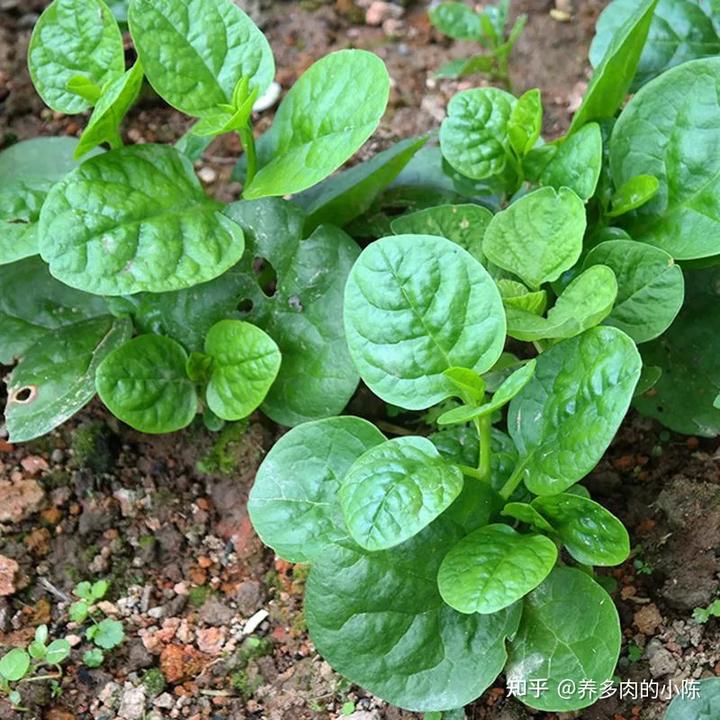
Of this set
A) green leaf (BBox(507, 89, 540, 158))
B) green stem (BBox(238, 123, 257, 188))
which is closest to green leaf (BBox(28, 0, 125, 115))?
green stem (BBox(238, 123, 257, 188))

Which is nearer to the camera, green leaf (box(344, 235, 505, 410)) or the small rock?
green leaf (box(344, 235, 505, 410))

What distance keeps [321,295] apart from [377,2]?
1.10 metres

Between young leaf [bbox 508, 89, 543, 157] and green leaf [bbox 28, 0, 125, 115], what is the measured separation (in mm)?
677

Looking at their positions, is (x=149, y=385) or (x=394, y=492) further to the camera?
(x=149, y=385)

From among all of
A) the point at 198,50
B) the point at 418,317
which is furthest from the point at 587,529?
the point at 198,50

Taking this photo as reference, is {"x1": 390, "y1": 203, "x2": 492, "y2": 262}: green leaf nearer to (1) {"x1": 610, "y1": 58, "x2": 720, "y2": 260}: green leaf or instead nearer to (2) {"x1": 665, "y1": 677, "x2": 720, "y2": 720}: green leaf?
(1) {"x1": 610, "y1": 58, "x2": 720, "y2": 260}: green leaf

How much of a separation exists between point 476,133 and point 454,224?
162 millimetres

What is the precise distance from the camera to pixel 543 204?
1.67 m

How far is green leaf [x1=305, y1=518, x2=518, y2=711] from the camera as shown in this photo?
1.52 meters

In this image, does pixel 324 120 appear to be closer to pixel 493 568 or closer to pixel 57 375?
pixel 57 375

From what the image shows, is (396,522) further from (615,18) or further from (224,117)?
(615,18)

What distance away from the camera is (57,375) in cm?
186

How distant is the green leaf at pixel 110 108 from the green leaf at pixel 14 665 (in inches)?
32.0

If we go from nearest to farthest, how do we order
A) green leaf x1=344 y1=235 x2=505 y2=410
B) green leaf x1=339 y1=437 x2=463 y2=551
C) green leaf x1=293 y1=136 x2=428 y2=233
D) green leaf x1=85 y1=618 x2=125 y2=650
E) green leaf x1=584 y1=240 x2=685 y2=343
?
1. green leaf x1=339 y1=437 x2=463 y2=551
2. green leaf x1=344 y1=235 x2=505 y2=410
3. green leaf x1=584 y1=240 x2=685 y2=343
4. green leaf x1=85 y1=618 x2=125 y2=650
5. green leaf x1=293 y1=136 x2=428 y2=233
